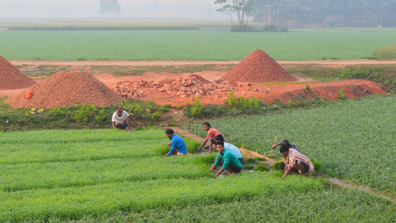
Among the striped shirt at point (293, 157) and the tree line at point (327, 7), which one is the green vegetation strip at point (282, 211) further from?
the tree line at point (327, 7)

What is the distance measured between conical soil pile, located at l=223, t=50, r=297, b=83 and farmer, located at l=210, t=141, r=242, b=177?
50.6 feet

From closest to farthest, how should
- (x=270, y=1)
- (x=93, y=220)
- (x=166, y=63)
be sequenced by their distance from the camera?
(x=93, y=220) < (x=166, y=63) < (x=270, y=1)

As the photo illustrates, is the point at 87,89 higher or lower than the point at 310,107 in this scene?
higher

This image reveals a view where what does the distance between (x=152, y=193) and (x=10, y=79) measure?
17.7 metres

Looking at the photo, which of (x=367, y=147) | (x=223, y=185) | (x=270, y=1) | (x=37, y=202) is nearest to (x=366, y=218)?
(x=223, y=185)

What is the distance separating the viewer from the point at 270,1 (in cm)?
12606

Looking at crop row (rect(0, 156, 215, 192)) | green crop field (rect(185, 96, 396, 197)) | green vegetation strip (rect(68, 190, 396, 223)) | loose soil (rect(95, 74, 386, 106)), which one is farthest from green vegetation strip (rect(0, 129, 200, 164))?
loose soil (rect(95, 74, 386, 106))

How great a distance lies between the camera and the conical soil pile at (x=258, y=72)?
24.1 metres

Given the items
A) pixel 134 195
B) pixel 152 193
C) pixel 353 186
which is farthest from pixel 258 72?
pixel 134 195

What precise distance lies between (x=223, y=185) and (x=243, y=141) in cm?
428

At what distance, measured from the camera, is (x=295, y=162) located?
8633mm

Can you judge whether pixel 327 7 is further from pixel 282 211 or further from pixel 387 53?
pixel 282 211

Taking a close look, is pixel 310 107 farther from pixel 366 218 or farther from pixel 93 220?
pixel 93 220

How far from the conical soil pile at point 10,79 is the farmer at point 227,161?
16.9 metres
